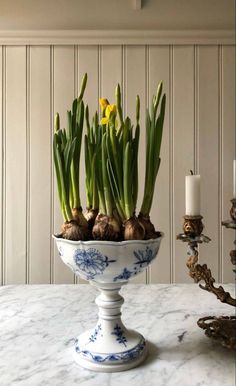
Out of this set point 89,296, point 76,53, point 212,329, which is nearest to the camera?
point 212,329

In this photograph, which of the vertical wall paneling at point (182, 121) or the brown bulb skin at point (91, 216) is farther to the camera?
the vertical wall paneling at point (182, 121)

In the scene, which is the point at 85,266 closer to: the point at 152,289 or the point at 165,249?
the point at 152,289

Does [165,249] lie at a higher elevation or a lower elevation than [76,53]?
lower

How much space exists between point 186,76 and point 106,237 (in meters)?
1.23

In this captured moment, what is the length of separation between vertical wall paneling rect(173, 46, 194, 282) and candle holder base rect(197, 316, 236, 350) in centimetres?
95

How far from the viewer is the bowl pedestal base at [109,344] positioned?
0.60 meters

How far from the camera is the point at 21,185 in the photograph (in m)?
1.65

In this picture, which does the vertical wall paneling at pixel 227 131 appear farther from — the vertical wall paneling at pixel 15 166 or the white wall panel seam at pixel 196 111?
the vertical wall paneling at pixel 15 166

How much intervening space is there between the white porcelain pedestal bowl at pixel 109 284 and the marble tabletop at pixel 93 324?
0.07ft

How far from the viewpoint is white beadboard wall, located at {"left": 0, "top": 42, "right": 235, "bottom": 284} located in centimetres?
161

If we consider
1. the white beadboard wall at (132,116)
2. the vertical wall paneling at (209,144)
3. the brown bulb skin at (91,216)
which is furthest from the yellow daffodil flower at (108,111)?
the vertical wall paneling at (209,144)

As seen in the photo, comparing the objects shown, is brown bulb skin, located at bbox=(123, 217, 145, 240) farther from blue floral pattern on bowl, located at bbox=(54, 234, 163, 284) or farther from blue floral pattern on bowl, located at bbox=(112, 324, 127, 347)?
blue floral pattern on bowl, located at bbox=(112, 324, 127, 347)

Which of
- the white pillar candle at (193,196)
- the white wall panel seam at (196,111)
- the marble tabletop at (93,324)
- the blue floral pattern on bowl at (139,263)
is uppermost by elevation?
the white wall panel seam at (196,111)

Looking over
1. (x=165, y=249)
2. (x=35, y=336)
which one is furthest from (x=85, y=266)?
(x=165, y=249)
